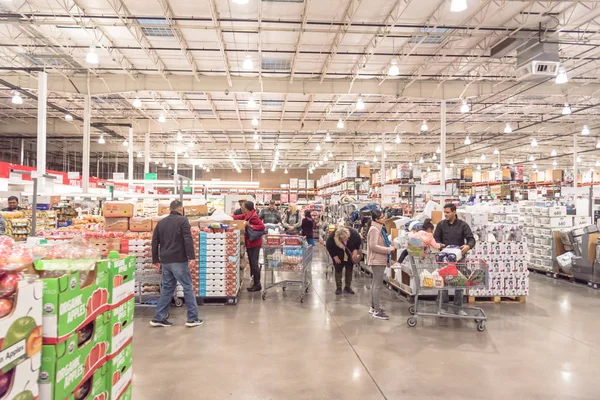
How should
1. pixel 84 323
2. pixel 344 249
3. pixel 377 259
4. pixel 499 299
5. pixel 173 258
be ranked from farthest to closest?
pixel 344 249 → pixel 499 299 → pixel 377 259 → pixel 173 258 → pixel 84 323

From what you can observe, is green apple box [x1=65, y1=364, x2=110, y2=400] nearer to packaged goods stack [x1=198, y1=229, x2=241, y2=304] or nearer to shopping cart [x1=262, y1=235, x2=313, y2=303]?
packaged goods stack [x1=198, y1=229, x2=241, y2=304]

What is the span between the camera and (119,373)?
267 cm

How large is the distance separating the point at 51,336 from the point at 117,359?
88 centimetres

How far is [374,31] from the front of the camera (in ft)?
36.7

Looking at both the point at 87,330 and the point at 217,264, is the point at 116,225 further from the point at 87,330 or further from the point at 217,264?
the point at 87,330

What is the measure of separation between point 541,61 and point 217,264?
9.30 m

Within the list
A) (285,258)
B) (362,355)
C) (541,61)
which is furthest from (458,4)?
(362,355)

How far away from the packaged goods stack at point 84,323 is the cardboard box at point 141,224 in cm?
467

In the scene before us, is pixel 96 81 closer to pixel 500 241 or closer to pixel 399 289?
pixel 399 289

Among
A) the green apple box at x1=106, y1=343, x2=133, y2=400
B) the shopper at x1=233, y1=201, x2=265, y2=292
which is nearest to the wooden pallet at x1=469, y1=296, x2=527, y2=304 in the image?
Result: the shopper at x1=233, y1=201, x2=265, y2=292

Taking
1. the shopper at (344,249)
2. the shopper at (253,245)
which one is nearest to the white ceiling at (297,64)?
the shopper at (253,245)

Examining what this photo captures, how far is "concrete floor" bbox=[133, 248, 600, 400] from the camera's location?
12.8 ft

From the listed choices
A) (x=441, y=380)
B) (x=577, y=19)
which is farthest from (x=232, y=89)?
(x=441, y=380)

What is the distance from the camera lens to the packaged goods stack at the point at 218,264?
6.96 m
